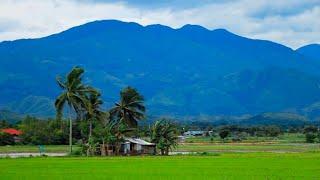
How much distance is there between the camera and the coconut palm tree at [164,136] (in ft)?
251

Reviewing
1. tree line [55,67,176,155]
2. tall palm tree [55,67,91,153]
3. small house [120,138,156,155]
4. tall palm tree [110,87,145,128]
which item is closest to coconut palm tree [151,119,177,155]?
tree line [55,67,176,155]

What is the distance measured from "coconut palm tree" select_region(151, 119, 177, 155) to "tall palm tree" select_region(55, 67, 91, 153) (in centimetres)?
1053

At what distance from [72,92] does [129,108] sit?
9.44 meters

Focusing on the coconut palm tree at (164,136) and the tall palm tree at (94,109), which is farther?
the coconut palm tree at (164,136)

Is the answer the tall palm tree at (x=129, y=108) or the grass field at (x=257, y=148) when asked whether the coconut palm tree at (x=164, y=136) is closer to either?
the tall palm tree at (x=129, y=108)

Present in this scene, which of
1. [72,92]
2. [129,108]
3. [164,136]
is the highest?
[72,92]

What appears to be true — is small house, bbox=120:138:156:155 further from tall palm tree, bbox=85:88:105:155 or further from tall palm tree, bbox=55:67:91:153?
tall palm tree, bbox=55:67:91:153

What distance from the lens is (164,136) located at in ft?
254

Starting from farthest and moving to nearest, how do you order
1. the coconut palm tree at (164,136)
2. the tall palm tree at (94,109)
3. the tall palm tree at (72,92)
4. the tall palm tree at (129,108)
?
the tall palm tree at (129,108)
the coconut palm tree at (164,136)
the tall palm tree at (94,109)
the tall palm tree at (72,92)

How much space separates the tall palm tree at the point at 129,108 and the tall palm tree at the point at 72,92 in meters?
6.91

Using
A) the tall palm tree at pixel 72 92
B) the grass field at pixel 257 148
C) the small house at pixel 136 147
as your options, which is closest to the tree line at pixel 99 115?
the tall palm tree at pixel 72 92

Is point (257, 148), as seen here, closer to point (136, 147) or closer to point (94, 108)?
point (136, 147)

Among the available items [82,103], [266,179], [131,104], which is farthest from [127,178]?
[131,104]

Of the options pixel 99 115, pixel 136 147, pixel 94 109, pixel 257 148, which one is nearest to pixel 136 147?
pixel 136 147
